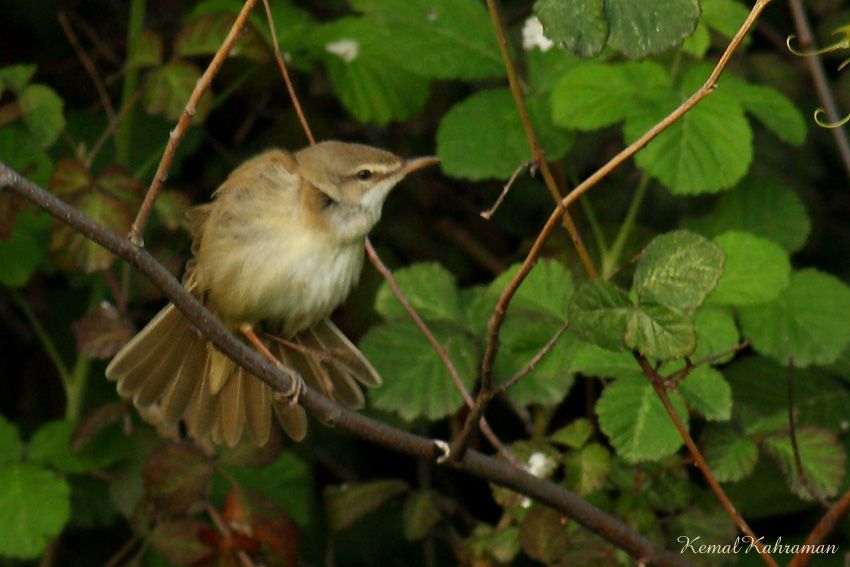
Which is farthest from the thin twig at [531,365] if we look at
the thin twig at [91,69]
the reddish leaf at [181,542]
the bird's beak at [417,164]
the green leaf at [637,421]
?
the thin twig at [91,69]

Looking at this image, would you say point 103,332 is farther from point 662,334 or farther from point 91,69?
point 662,334

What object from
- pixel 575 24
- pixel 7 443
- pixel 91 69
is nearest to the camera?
pixel 575 24

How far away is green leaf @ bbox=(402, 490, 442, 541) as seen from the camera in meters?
3.69

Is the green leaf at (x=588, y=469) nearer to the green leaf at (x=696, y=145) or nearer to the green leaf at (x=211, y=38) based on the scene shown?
the green leaf at (x=696, y=145)

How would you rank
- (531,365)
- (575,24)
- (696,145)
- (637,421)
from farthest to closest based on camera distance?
1. (696,145)
2. (637,421)
3. (531,365)
4. (575,24)

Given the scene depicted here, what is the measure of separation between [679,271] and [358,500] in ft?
5.28

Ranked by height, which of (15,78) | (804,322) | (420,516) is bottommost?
(420,516)

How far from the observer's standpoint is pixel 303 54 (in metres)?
4.13

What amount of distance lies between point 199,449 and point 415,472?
1.24m

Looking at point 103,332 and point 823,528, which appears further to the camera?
point 103,332

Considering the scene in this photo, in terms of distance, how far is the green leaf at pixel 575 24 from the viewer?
7.00 feet

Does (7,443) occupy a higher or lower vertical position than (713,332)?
lower

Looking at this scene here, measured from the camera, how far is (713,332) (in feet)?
10.5

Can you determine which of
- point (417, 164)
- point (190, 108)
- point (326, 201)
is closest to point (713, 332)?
point (417, 164)
